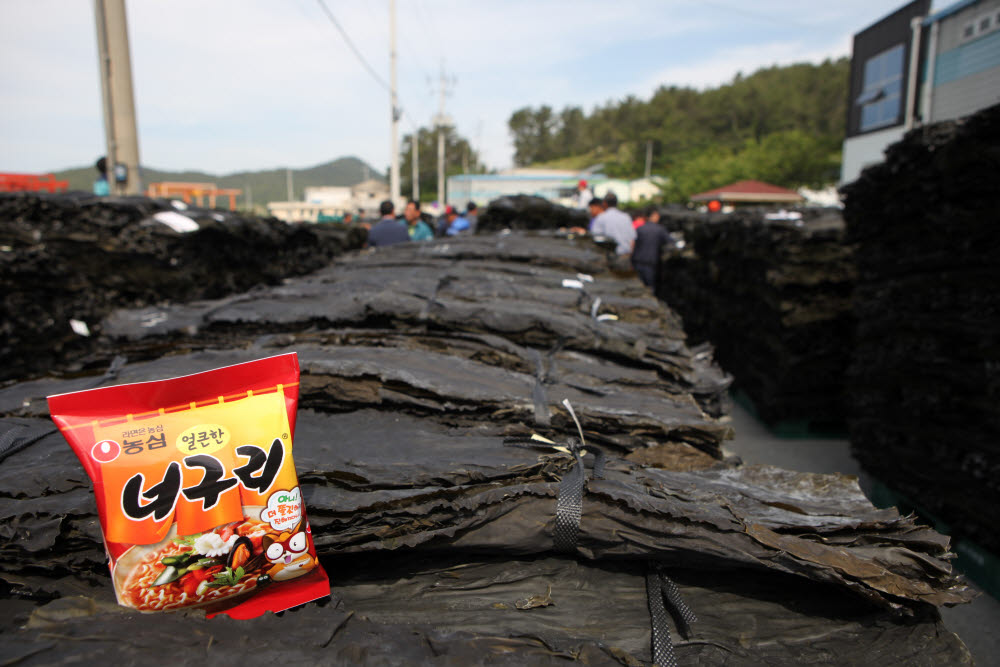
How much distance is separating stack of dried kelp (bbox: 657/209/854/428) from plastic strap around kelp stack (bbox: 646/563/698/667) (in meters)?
4.53

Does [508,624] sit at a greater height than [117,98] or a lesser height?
lesser

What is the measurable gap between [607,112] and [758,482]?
321ft

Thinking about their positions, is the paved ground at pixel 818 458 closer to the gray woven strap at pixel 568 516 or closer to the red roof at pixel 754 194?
the gray woven strap at pixel 568 516

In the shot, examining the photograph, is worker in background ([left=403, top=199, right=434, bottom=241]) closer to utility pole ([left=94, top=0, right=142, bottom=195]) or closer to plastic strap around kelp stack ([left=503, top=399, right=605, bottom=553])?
utility pole ([left=94, top=0, right=142, bottom=195])

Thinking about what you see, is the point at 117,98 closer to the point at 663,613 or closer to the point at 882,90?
the point at 663,613

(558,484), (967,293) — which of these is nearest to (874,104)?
(967,293)

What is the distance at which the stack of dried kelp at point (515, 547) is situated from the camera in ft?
3.28

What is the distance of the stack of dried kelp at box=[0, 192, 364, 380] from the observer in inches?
176

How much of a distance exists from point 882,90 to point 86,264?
849 inches

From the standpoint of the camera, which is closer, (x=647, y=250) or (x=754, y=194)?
(x=647, y=250)

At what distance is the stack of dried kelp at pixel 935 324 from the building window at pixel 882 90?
17.0 meters

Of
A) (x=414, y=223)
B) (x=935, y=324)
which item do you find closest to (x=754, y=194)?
(x=414, y=223)

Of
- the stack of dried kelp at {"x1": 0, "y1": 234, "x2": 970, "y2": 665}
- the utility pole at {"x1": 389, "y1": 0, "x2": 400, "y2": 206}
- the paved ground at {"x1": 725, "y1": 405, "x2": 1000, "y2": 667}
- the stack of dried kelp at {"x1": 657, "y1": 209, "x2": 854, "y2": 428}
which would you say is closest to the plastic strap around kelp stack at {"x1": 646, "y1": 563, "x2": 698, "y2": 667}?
the stack of dried kelp at {"x1": 0, "y1": 234, "x2": 970, "y2": 665}

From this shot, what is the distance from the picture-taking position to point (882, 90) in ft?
59.7
